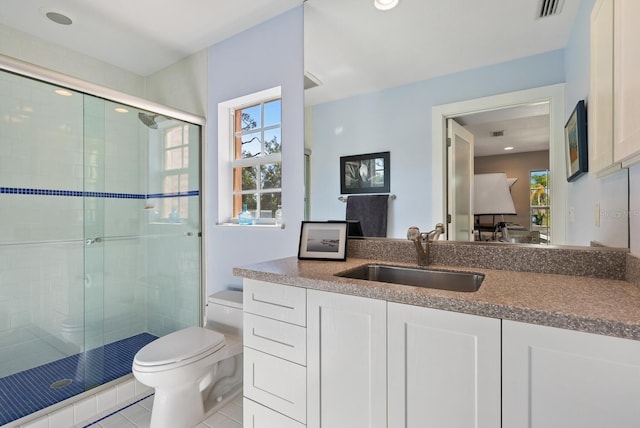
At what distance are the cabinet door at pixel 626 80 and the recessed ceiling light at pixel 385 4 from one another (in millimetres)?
958

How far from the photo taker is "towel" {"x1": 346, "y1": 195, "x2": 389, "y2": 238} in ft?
5.57

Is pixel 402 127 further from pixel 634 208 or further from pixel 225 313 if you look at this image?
pixel 225 313

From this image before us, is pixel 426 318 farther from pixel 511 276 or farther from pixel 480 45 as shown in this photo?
pixel 480 45

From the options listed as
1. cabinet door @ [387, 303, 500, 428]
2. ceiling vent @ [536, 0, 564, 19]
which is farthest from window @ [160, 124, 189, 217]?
ceiling vent @ [536, 0, 564, 19]

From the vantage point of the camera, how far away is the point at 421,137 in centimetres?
160

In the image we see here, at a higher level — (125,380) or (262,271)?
(262,271)

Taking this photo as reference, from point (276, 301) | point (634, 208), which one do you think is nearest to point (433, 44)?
point (634, 208)

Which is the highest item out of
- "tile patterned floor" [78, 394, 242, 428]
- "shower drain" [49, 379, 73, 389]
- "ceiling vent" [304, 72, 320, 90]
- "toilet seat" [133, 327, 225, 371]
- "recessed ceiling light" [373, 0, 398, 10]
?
"recessed ceiling light" [373, 0, 398, 10]

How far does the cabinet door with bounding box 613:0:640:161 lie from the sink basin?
66 cm

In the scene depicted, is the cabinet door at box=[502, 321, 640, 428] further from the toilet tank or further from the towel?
the toilet tank

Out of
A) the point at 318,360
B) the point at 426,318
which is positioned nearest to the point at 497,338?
the point at 426,318

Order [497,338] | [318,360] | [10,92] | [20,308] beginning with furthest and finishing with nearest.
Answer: [20,308]
[10,92]
[318,360]
[497,338]

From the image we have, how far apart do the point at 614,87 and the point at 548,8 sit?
0.58 meters

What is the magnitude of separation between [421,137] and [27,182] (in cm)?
271
